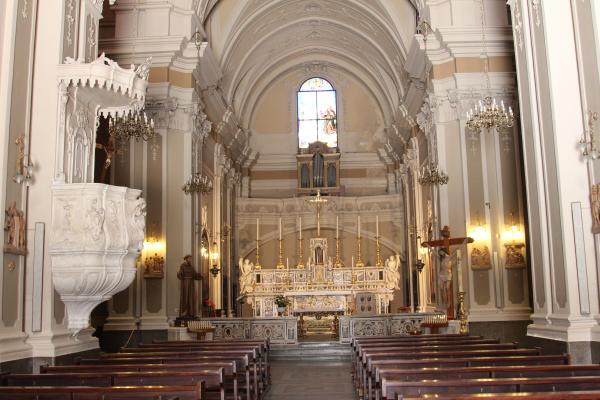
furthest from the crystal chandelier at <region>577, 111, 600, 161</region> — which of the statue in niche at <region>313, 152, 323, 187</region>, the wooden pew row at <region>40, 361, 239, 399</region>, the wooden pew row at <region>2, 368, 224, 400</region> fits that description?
the statue in niche at <region>313, 152, 323, 187</region>

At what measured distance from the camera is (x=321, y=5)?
2231 centimetres

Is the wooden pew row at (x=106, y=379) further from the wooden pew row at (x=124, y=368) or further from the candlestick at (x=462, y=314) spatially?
the candlestick at (x=462, y=314)

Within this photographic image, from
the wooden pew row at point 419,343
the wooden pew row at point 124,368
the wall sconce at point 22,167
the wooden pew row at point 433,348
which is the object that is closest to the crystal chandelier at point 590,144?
the wooden pew row at point 433,348

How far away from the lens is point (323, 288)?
21109mm

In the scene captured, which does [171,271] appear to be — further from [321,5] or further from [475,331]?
[321,5]

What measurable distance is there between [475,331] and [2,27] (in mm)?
10608

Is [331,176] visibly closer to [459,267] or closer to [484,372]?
[459,267]

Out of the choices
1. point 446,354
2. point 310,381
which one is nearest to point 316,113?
point 310,381

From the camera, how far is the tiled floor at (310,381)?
32.4 feet

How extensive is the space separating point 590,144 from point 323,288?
13.8 meters

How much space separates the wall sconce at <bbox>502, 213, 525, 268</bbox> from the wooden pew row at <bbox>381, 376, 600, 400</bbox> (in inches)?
371

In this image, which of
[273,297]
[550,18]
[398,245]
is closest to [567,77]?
[550,18]

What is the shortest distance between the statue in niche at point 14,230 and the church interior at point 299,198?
0.03 metres

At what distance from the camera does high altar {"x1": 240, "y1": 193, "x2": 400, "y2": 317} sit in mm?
19656
